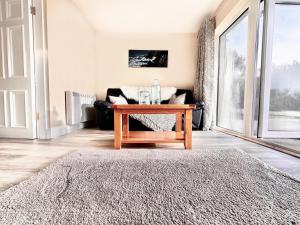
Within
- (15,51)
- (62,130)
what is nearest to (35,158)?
(62,130)

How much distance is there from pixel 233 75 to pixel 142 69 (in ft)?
6.28

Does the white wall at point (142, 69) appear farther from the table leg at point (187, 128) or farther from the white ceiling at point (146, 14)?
the table leg at point (187, 128)

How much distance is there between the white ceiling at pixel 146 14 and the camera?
121 inches

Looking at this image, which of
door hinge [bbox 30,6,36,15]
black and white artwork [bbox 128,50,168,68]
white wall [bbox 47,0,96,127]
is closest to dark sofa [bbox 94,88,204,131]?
white wall [bbox 47,0,96,127]

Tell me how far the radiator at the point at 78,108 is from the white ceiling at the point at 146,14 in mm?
1510

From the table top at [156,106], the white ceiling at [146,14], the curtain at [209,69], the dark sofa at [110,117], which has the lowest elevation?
the dark sofa at [110,117]

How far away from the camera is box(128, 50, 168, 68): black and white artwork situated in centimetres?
420

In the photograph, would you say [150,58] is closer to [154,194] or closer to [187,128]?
[187,128]

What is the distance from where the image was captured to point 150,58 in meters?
4.21

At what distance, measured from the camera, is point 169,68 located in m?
4.23

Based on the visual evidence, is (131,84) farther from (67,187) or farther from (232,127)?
(67,187)

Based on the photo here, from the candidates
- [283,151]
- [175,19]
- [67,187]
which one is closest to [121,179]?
[67,187]

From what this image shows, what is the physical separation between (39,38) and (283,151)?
298cm

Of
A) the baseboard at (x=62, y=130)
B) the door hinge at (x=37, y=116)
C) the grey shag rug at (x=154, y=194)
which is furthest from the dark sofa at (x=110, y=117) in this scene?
the grey shag rug at (x=154, y=194)
